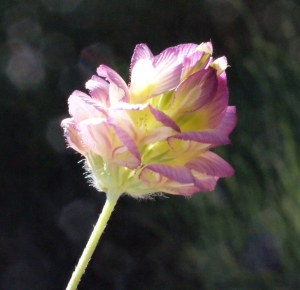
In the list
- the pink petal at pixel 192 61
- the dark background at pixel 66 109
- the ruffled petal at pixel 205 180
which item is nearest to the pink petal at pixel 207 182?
the ruffled petal at pixel 205 180

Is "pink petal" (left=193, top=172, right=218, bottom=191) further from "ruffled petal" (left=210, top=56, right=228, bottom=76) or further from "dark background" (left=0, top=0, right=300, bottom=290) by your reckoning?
"dark background" (left=0, top=0, right=300, bottom=290)

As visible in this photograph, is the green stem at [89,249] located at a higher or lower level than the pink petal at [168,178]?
lower

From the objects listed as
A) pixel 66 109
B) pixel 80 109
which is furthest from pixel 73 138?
pixel 66 109

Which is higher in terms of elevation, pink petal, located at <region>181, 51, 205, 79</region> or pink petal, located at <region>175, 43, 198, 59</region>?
pink petal, located at <region>175, 43, 198, 59</region>

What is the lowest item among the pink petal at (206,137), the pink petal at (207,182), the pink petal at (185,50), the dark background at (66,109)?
the pink petal at (207,182)

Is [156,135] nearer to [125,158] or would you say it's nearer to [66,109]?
[125,158]

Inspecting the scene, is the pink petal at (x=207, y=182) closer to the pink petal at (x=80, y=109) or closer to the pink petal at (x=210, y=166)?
the pink petal at (x=210, y=166)

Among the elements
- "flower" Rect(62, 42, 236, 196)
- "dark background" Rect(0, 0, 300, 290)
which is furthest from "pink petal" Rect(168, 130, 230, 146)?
"dark background" Rect(0, 0, 300, 290)

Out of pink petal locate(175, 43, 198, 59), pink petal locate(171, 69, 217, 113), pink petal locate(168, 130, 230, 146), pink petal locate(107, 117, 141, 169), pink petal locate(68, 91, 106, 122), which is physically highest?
pink petal locate(175, 43, 198, 59)

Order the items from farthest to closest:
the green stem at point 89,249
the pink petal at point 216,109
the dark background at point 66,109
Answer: the dark background at point 66,109, the pink petal at point 216,109, the green stem at point 89,249
